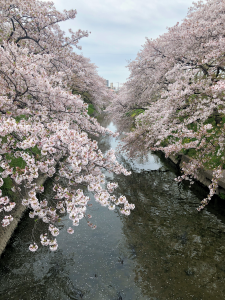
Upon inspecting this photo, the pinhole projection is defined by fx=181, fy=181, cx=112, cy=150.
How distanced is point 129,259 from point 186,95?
27.2 ft

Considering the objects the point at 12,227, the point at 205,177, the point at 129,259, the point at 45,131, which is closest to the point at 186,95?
the point at 205,177

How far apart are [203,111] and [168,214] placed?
17.9 ft

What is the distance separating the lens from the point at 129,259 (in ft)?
21.1

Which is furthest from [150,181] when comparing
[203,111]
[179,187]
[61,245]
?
[61,245]

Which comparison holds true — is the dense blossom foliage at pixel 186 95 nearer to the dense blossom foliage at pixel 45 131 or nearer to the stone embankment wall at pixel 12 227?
the dense blossom foliage at pixel 45 131

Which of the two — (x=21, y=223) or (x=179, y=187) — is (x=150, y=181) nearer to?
(x=179, y=187)

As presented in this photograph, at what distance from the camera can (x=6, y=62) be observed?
6.70m

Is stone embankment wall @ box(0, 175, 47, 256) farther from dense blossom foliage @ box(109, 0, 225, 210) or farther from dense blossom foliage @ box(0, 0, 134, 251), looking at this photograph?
dense blossom foliage @ box(109, 0, 225, 210)

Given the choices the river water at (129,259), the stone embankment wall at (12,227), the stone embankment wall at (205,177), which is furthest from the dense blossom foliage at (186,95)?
the stone embankment wall at (12,227)

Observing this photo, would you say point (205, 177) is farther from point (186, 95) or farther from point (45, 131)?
point (45, 131)

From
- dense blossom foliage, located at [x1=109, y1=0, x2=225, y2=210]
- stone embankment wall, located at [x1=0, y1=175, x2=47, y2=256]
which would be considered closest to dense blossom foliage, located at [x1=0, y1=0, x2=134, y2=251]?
stone embankment wall, located at [x1=0, y1=175, x2=47, y2=256]

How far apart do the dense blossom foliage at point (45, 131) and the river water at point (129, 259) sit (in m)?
1.08

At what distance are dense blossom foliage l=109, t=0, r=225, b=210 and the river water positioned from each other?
156cm

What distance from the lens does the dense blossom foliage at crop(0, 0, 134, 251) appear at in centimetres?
459
